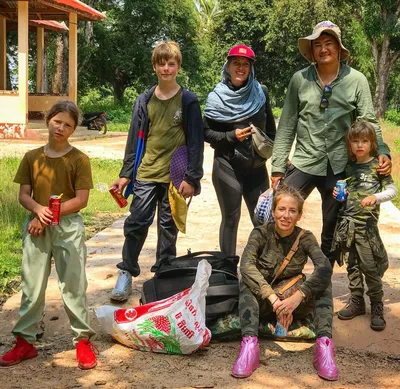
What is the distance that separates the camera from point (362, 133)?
428cm

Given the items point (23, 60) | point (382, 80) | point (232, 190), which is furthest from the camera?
point (382, 80)

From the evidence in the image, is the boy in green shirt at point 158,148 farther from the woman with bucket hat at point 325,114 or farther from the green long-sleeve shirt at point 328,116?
the green long-sleeve shirt at point 328,116

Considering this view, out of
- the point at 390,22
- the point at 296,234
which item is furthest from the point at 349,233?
the point at 390,22

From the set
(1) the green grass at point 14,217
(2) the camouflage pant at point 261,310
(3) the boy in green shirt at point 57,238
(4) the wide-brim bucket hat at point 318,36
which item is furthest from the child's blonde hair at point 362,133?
(1) the green grass at point 14,217

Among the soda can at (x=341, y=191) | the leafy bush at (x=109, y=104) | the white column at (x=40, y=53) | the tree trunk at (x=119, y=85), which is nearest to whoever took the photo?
the soda can at (x=341, y=191)

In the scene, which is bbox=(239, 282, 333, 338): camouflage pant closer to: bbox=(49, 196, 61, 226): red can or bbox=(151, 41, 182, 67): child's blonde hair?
bbox=(49, 196, 61, 226): red can

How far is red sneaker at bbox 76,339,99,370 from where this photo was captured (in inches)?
145

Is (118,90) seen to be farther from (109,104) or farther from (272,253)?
(272,253)

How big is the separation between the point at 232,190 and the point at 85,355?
1.82 m

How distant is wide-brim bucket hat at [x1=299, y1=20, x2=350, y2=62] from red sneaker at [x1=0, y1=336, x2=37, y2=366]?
109 inches

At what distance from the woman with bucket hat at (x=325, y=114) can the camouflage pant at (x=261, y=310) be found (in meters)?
0.88

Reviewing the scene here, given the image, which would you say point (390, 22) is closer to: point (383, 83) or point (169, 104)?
point (383, 83)

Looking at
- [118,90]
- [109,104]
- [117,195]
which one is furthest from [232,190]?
[118,90]

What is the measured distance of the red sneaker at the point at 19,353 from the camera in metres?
3.71
